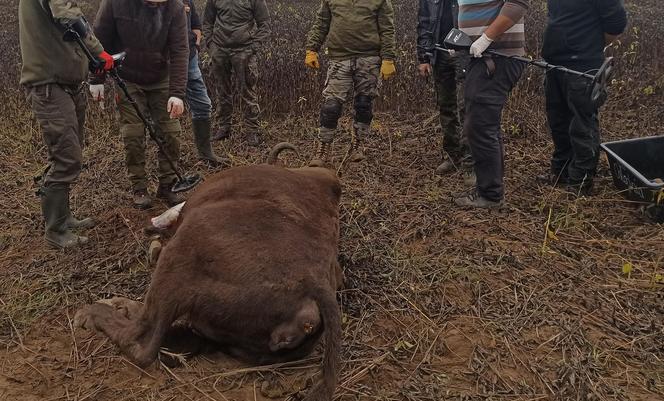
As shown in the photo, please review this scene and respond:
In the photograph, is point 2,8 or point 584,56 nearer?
point 584,56

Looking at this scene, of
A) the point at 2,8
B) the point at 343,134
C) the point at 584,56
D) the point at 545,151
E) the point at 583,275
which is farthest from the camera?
the point at 2,8

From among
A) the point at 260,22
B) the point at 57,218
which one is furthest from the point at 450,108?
the point at 57,218

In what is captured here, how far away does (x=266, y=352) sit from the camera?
2420mm

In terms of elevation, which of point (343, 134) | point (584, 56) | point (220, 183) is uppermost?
point (584, 56)

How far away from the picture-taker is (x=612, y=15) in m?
4.29

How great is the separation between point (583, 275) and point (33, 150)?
5867mm

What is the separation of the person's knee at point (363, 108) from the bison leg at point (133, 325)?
3.48 m

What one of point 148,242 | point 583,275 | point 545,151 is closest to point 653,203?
point 583,275

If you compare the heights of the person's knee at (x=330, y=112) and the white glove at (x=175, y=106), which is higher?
the white glove at (x=175, y=106)

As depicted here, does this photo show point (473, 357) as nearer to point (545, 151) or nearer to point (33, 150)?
point (545, 151)

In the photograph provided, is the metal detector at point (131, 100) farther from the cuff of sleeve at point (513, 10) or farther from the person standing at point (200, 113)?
the cuff of sleeve at point (513, 10)

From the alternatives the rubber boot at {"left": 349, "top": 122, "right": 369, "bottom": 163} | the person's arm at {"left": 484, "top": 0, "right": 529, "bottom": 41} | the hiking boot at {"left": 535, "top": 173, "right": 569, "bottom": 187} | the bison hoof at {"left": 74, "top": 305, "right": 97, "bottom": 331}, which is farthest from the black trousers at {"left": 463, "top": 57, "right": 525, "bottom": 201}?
the bison hoof at {"left": 74, "top": 305, "right": 97, "bottom": 331}

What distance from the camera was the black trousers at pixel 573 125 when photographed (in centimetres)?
449

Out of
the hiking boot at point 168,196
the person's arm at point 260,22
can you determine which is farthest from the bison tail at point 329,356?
the person's arm at point 260,22
